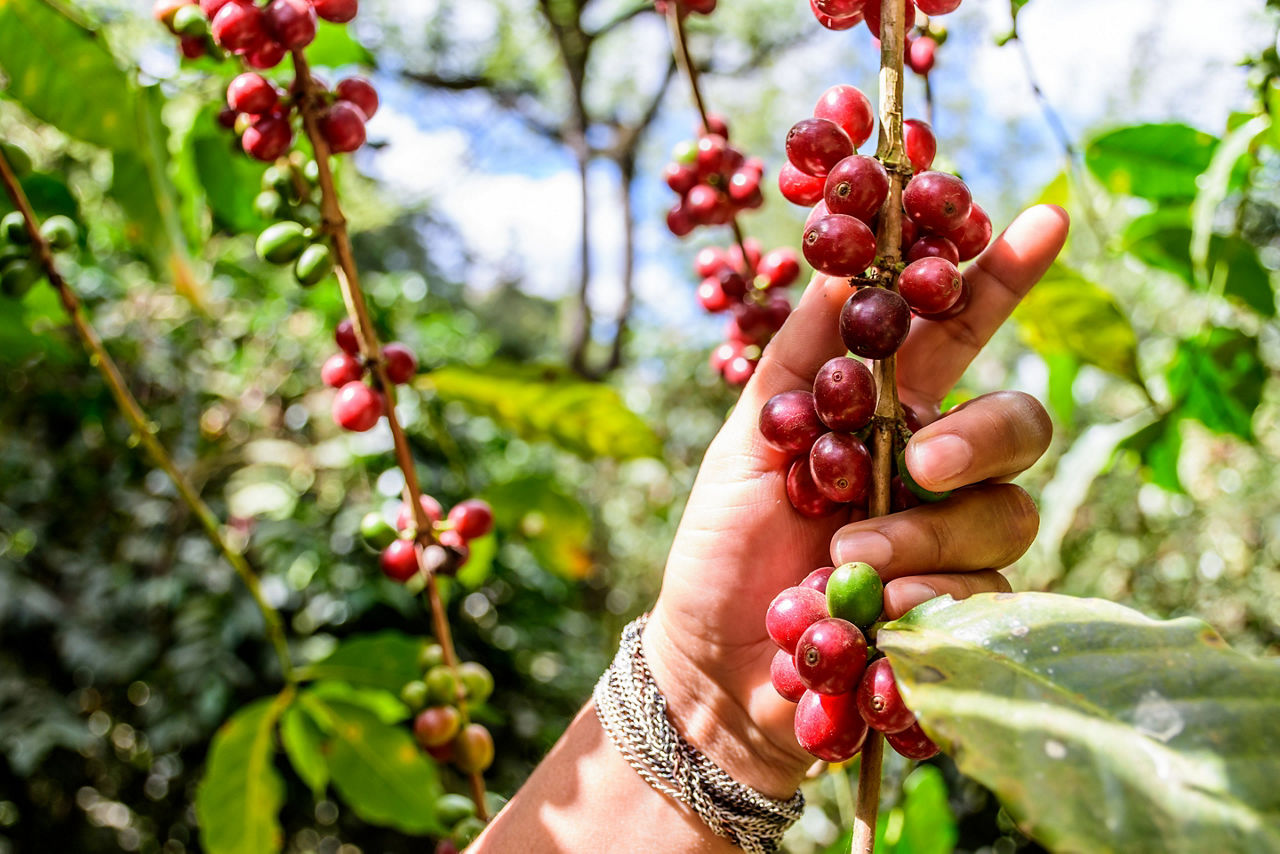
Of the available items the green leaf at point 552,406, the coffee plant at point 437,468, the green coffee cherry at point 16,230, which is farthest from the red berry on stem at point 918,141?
the green coffee cherry at point 16,230

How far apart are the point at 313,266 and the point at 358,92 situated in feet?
0.60

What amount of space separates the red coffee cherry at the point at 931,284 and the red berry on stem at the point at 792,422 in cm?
9

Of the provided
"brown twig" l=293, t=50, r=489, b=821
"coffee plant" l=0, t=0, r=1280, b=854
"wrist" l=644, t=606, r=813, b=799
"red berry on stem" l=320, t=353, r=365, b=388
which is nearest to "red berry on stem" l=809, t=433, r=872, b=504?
"coffee plant" l=0, t=0, r=1280, b=854

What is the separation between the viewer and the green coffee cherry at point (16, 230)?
2.96 ft

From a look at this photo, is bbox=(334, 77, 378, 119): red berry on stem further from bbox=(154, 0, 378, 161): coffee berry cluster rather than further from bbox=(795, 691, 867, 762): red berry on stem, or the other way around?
bbox=(795, 691, 867, 762): red berry on stem

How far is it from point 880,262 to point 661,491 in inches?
230

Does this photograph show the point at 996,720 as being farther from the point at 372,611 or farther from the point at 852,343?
the point at 372,611

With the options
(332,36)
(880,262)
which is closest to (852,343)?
(880,262)

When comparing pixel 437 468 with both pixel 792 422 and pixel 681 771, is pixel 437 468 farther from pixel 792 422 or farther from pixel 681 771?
pixel 792 422

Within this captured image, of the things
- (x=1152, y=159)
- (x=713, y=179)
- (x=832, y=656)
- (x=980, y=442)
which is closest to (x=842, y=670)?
(x=832, y=656)

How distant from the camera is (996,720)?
35 centimetres

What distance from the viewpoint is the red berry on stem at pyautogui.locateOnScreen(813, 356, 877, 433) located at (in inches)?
20.1

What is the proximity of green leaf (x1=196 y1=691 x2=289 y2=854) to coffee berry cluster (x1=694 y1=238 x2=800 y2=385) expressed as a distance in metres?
0.75

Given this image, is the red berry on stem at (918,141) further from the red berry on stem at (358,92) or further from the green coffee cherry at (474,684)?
the green coffee cherry at (474,684)
